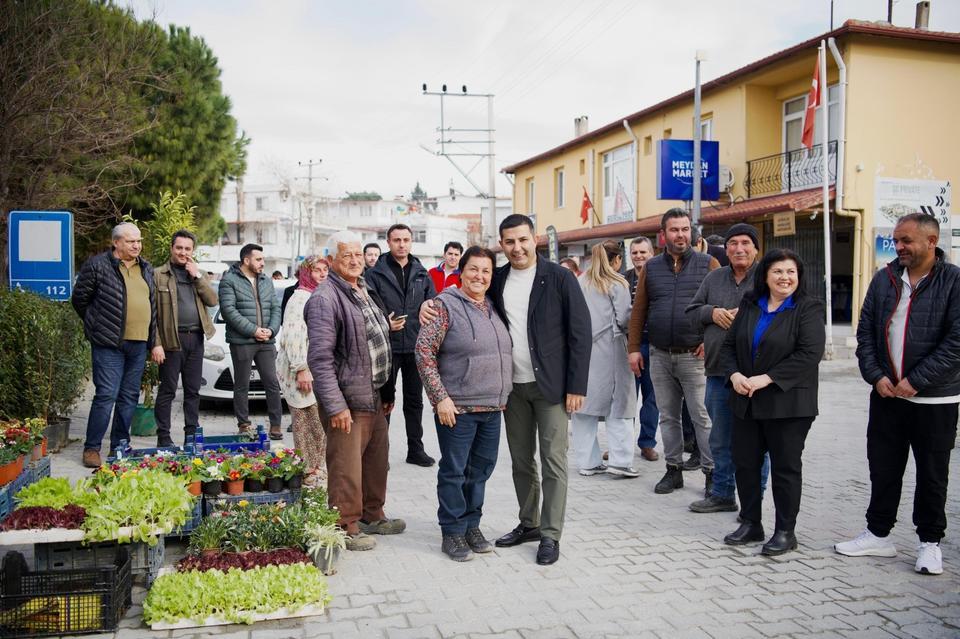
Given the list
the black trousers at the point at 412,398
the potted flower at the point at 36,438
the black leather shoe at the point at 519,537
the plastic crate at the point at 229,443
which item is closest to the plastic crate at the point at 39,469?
the potted flower at the point at 36,438

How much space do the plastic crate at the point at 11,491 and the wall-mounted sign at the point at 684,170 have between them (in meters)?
16.5

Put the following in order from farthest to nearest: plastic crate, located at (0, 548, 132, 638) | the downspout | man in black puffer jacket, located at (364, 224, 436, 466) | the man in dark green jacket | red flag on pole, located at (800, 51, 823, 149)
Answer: the downspout < red flag on pole, located at (800, 51, 823, 149) < the man in dark green jacket < man in black puffer jacket, located at (364, 224, 436, 466) < plastic crate, located at (0, 548, 132, 638)

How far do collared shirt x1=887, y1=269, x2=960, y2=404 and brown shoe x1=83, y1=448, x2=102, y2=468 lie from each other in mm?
6716

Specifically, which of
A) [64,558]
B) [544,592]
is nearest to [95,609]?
[64,558]

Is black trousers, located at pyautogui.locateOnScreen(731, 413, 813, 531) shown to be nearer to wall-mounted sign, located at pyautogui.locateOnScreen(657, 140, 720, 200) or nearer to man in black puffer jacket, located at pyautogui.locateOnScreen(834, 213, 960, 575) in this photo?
man in black puffer jacket, located at pyautogui.locateOnScreen(834, 213, 960, 575)

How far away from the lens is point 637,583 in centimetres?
468

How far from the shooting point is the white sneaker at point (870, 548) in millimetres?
5102

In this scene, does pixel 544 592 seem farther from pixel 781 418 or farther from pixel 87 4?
pixel 87 4

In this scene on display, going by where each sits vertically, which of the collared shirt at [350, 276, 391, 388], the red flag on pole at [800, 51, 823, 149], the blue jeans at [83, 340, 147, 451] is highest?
the red flag on pole at [800, 51, 823, 149]

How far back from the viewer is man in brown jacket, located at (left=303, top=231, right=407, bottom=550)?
5.07 meters

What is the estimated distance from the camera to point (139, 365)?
752 cm

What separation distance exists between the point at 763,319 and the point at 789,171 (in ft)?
51.9

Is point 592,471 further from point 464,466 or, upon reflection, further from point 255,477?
point 255,477

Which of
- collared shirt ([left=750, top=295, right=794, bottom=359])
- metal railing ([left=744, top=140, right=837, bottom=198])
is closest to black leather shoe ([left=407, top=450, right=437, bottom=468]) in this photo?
collared shirt ([left=750, top=295, right=794, bottom=359])
